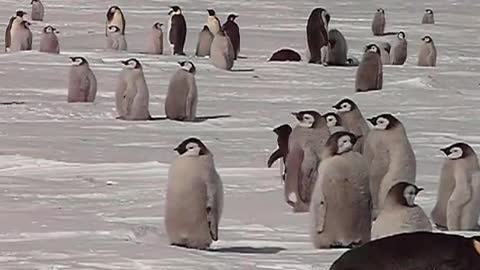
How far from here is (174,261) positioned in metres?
5.71

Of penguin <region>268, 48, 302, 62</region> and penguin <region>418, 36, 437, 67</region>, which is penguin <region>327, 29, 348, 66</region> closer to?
penguin <region>268, 48, 302, 62</region>

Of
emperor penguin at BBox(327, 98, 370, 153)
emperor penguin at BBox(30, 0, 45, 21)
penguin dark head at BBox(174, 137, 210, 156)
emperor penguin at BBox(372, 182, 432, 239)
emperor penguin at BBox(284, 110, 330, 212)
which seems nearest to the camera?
emperor penguin at BBox(372, 182, 432, 239)

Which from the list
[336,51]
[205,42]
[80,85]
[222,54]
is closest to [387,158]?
[80,85]

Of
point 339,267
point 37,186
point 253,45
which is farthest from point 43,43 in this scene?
point 339,267

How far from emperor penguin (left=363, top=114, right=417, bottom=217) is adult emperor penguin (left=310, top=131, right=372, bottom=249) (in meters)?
1.04

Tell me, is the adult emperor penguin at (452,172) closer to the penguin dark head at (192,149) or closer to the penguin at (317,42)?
the penguin dark head at (192,149)

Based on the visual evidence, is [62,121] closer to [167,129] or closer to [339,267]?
[167,129]

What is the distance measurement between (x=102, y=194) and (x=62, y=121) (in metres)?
4.43

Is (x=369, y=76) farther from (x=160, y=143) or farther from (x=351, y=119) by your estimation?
(x=351, y=119)

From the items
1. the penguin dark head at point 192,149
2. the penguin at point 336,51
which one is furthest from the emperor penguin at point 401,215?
the penguin at point 336,51

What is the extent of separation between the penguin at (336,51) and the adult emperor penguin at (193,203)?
1394 cm

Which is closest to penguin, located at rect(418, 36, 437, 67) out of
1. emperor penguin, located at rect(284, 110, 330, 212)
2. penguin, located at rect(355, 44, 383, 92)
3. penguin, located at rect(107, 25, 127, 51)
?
penguin, located at rect(355, 44, 383, 92)

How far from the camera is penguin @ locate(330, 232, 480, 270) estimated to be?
4172 millimetres

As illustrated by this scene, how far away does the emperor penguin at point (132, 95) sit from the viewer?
42.0 ft
